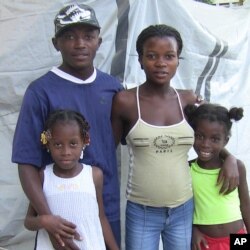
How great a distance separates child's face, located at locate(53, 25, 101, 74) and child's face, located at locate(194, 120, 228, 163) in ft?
2.22

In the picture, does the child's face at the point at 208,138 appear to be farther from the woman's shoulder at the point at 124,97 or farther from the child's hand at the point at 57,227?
the child's hand at the point at 57,227

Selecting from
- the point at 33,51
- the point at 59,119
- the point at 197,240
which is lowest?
the point at 197,240

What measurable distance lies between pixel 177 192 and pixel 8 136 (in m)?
1.21

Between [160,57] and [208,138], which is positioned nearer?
[160,57]

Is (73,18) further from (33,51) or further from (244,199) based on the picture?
(244,199)

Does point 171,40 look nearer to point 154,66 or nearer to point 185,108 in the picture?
point 154,66

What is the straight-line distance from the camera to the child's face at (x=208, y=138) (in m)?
2.25

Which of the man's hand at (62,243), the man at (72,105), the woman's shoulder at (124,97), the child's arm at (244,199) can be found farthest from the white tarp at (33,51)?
the man's hand at (62,243)

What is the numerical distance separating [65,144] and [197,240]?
2.90ft

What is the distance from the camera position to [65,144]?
6.23 ft

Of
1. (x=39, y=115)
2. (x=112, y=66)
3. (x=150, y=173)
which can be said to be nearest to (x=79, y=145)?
(x=39, y=115)

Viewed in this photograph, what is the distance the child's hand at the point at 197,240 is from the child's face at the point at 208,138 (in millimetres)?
375

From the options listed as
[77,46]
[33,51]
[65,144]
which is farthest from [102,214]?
[33,51]

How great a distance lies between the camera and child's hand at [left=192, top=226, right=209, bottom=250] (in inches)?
89.3
